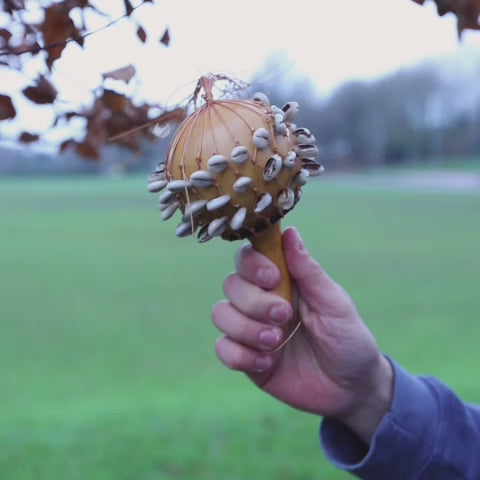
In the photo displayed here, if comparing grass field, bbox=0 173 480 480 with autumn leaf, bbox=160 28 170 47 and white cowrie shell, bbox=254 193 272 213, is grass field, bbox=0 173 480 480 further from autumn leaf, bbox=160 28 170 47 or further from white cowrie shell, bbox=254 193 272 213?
white cowrie shell, bbox=254 193 272 213

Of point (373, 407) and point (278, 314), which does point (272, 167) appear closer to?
point (278, 314)

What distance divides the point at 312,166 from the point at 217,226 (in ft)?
0.68

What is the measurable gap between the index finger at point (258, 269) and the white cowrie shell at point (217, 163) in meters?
0.28

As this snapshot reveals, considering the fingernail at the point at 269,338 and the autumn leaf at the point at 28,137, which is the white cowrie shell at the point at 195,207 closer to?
the fingernail at the point at 269,338

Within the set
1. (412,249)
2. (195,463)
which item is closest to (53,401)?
(195,463)

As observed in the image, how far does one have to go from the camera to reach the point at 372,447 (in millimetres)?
1779

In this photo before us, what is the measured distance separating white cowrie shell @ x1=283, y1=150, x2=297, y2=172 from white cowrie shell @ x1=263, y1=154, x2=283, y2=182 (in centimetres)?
1

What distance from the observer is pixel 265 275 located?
4.72ft

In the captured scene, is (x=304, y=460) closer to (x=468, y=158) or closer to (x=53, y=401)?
(x=53, y=401)

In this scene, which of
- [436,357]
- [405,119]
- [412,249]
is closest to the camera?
[436,357]

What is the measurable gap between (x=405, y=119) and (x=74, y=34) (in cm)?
6909

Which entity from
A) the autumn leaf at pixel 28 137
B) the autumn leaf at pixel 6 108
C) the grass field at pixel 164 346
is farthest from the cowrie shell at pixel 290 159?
the grass field at pixel 164 346

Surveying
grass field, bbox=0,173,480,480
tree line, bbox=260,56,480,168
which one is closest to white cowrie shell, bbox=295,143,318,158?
grass field, bbox=0,173,480,480

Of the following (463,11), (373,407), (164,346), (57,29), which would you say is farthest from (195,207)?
(164,346)
